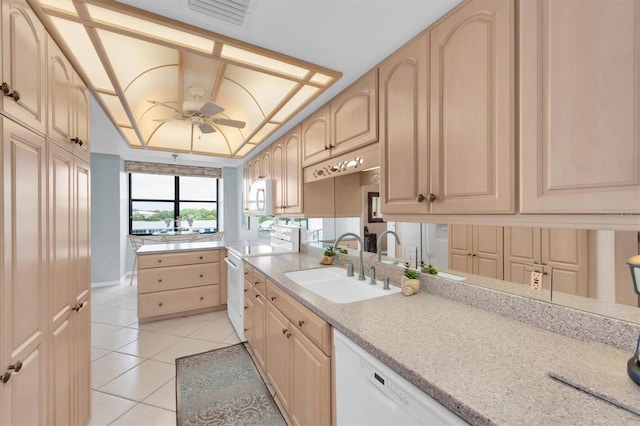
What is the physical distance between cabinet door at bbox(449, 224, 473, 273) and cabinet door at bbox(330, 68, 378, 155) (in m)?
0.70

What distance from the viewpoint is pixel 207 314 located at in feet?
11.5

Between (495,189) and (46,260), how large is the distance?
6.14ft

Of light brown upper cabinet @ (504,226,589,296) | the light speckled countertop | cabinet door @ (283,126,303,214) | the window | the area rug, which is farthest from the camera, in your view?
the window

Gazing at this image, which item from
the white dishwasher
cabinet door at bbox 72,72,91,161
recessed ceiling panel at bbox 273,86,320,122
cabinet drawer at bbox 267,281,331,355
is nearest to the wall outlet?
the white dishwasher

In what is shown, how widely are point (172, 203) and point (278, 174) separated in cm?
378

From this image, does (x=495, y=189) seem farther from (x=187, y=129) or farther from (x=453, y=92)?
(x=187, y=129)

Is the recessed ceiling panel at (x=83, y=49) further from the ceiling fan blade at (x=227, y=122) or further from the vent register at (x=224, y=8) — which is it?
the ceiling fan blade at (x=227, y=122)

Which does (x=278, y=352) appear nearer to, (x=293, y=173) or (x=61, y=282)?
(x=61, y=282)

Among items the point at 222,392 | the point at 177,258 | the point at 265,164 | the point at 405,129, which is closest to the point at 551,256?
the point at 405,129

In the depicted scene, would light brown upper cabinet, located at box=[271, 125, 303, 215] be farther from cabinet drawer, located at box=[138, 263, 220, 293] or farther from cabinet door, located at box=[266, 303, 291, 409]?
cabinet drawer, located at box=[138, 263, 220, 293]

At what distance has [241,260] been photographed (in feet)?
8.78

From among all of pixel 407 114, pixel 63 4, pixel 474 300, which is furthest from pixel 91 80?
pixel 474 300

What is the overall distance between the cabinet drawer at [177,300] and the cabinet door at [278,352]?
1882mm

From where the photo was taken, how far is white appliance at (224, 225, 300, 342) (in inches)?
106
